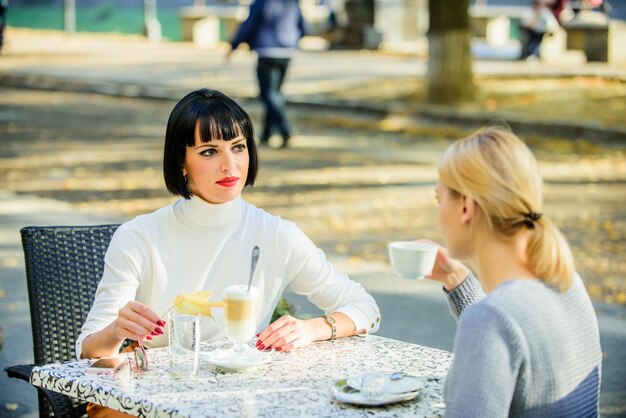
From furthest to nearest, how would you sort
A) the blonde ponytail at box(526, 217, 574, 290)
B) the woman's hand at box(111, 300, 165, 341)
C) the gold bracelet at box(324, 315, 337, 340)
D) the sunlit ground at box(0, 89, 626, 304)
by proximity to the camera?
the sunlit ground at box(0, 89, 626, 304) < the gold bracelet at box(324, 315, 337, 340) < the woman's hand at box(111, 300, 165, 341) < the blonde ponytail at box(526, 217, 574, 290)

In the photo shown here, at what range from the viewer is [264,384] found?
2979mm

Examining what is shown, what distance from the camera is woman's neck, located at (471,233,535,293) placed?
2.64m

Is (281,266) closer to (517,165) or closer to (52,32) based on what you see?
(517,165)

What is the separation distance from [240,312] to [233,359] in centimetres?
18

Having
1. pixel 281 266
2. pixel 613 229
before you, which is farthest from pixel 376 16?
pixel 281 266

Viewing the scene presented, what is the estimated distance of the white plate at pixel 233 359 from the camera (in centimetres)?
306

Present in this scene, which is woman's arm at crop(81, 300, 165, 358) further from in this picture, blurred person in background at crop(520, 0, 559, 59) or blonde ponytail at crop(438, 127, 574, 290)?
blurred person in background at crop(520, 0, 559, 59)

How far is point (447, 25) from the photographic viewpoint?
683 inches

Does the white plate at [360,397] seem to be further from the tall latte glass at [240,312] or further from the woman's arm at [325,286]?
the woman's arm at [325,286]

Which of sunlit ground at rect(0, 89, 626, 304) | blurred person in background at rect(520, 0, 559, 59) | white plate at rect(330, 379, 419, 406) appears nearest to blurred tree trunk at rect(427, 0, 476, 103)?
sunlit ground at rect(0, 89, 626, 304)

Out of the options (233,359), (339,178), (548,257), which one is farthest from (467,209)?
(339,178)

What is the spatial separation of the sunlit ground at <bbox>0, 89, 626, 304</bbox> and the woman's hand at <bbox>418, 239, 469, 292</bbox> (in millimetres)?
4265

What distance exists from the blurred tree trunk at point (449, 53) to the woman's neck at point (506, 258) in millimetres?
14989

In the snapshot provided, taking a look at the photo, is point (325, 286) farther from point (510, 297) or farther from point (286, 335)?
point (510, 297)
